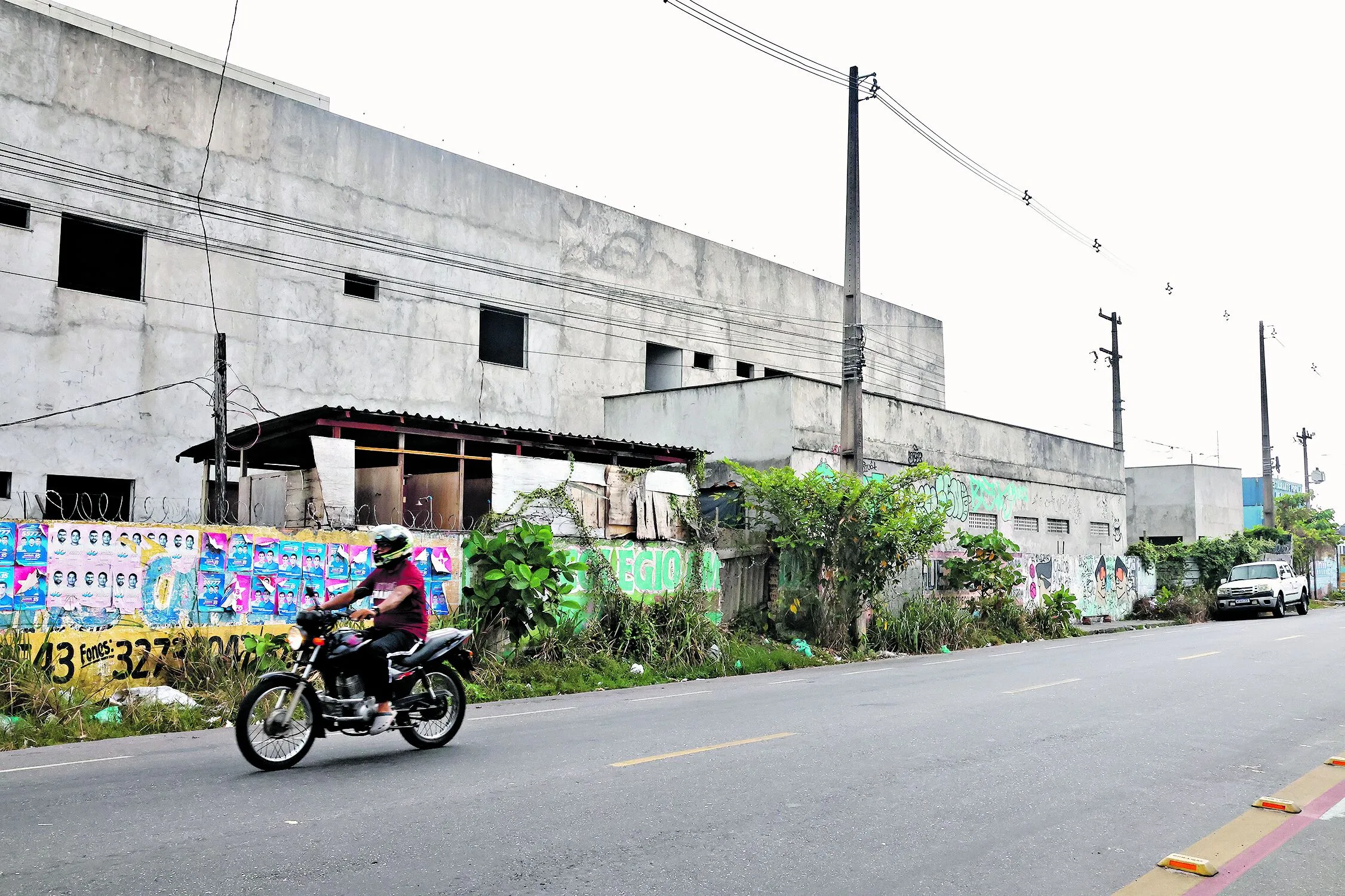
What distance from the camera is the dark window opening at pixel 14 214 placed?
19.0 meters

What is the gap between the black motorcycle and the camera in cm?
788

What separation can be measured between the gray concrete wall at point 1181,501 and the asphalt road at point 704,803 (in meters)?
44.7

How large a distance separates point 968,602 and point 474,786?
69.7 ft

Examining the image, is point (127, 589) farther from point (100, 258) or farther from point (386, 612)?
point (100, 258)

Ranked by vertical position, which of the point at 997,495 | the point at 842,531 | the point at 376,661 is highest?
the point at 997,495

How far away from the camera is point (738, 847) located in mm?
5652

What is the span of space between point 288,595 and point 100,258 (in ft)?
33.7

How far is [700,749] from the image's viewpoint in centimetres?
871

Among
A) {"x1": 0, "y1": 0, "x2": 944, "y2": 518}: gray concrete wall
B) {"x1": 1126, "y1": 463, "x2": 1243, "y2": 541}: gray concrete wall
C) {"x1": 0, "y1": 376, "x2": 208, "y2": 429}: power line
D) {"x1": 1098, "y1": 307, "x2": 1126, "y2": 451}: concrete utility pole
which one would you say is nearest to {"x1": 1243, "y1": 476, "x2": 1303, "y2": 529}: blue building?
{"x1": 1126, "y1": 463, "x2": 1243, "y2": 541}: gray concrete wall

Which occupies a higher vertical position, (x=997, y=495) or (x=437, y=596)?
(x=997, y=495)

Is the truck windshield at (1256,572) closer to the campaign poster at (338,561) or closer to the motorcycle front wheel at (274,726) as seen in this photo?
the campaign poster at (338,561)

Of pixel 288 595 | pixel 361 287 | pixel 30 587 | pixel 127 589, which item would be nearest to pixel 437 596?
pixel 288 595

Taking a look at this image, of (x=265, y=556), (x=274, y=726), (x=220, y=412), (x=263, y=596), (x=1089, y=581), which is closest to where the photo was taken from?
(x=274, y=726)

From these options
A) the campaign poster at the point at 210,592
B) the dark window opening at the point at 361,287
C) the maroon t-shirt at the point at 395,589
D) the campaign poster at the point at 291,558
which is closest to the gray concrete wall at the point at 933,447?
the dark window opening at the point at 361,287
